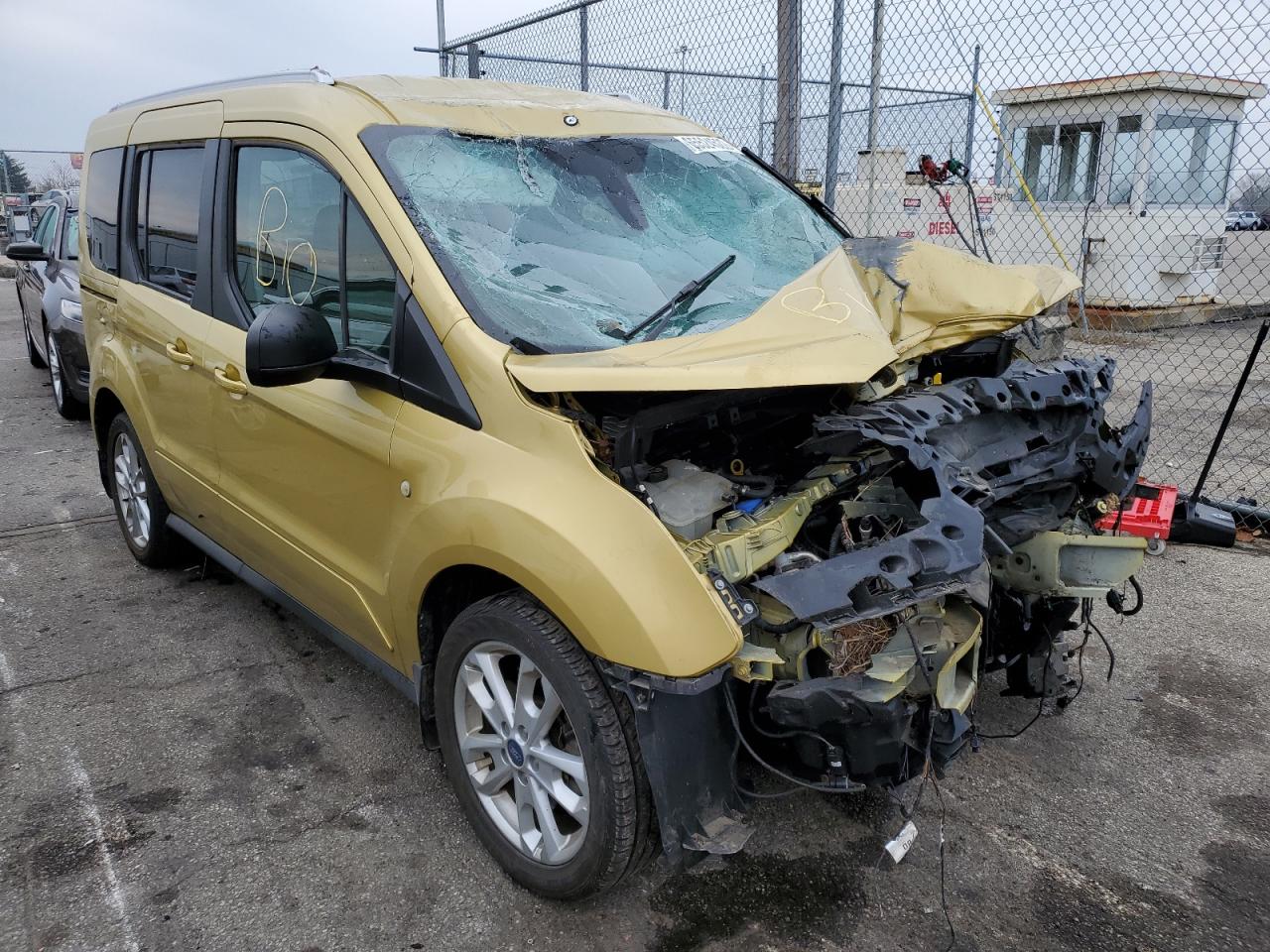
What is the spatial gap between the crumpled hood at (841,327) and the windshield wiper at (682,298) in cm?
13

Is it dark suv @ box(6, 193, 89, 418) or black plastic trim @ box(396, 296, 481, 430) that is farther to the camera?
dark suv @ box(6, 193, 89, 418)

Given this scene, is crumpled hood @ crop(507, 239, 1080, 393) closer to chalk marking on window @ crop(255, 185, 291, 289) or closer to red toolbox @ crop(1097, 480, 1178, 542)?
chalk marking on window @ crop(255, 185, 291, 289)

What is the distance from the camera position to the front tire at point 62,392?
7418mm

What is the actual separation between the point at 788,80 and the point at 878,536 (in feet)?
15.0

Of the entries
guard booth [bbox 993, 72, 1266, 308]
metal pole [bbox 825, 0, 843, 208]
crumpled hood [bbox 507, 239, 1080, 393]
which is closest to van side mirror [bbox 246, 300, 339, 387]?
crumpled hood [bbox 507, 239, 1080, 393]

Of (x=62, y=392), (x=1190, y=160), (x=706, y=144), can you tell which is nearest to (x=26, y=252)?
(x=62, y=392)

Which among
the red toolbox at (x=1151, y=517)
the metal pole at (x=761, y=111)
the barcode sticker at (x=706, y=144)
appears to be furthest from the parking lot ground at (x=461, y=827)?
the metal pole at (x=761, y=111)

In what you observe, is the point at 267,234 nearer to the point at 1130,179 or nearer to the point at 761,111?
the point at 761,111

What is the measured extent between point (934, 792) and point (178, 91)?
3.97m

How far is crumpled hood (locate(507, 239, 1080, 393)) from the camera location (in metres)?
2.17

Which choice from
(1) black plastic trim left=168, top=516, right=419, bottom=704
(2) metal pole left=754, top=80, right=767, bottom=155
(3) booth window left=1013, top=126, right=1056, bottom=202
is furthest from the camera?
(3) booth window left=1013, top=126, right=1056, bottom=202

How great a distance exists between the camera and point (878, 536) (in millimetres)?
2361

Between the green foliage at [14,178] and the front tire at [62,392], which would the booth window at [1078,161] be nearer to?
the front tire at [62,392]

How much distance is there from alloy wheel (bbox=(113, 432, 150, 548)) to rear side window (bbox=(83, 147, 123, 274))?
0.83m
